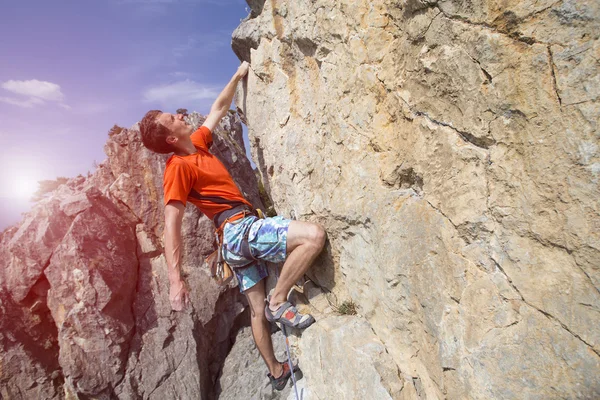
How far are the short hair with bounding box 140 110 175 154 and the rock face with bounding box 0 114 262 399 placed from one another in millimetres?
3022

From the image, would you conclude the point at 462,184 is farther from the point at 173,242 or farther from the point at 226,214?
the point at 173,242

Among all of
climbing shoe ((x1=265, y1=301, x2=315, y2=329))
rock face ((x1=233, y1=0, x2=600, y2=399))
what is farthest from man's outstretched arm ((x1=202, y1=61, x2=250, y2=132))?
climbing shoe ((x1=265, y1=301, x2=315, y2=329))

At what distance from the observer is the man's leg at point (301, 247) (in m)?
5.07

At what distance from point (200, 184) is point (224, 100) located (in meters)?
2.22

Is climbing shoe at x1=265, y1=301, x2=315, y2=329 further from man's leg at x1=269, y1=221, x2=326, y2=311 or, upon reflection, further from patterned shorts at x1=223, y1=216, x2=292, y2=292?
patterned shorts at x1=223, y1=216, x2=292, y2=292

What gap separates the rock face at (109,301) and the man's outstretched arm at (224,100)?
2.65m

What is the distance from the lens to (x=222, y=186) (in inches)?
223

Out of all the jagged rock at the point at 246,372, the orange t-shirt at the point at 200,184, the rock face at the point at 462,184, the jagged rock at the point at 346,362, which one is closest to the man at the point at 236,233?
the orange t-shirt at the point at 200,184

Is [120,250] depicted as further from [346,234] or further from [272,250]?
[346,234]

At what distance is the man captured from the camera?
503 cm

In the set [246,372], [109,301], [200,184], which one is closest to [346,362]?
[200,184]

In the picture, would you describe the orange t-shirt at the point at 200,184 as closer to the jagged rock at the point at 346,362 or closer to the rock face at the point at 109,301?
the jagged rock at the point at 346,362

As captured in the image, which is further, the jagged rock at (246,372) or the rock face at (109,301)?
the rock face at (109,301)

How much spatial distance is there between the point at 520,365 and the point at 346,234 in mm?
2478
